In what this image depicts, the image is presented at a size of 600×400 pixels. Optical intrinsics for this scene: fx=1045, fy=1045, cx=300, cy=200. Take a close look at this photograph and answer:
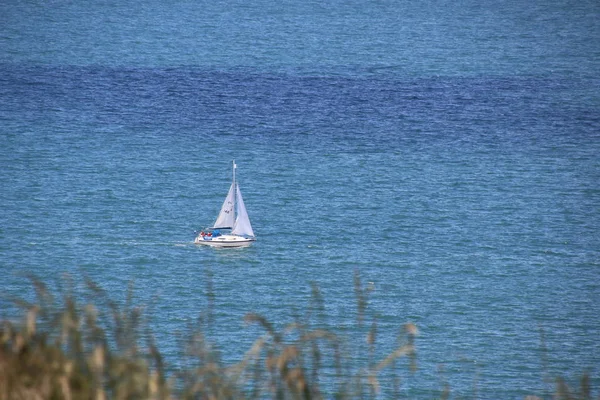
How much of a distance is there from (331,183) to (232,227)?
16638mm

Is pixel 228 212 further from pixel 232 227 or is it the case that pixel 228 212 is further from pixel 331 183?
pixel 331 183

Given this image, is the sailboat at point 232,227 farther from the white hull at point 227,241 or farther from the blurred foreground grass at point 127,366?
the blurred foreground grass at point 127,366

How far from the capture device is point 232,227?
235ft

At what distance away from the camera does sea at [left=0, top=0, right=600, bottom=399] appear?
56812 millimetres

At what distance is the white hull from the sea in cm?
60

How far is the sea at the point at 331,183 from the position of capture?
5681 cm

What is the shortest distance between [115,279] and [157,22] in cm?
11656

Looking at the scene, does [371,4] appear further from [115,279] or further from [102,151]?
[115,279]

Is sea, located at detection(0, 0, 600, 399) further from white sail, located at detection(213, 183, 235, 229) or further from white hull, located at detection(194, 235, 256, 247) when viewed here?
white sail, located at detection(213, 183, 235, 229)

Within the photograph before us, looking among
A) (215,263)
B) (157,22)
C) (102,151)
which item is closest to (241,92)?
(102,151)

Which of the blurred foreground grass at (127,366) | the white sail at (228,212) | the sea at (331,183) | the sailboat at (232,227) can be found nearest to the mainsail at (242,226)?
the sailboat at (232,227)

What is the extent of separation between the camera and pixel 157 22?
572 ft

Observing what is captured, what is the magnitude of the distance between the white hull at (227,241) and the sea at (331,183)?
1.97 feet

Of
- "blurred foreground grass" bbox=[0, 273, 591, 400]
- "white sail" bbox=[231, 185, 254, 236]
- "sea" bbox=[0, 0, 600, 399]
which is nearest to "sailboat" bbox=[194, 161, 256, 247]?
"white sail" bbox=[231, 185, 254, 236]
